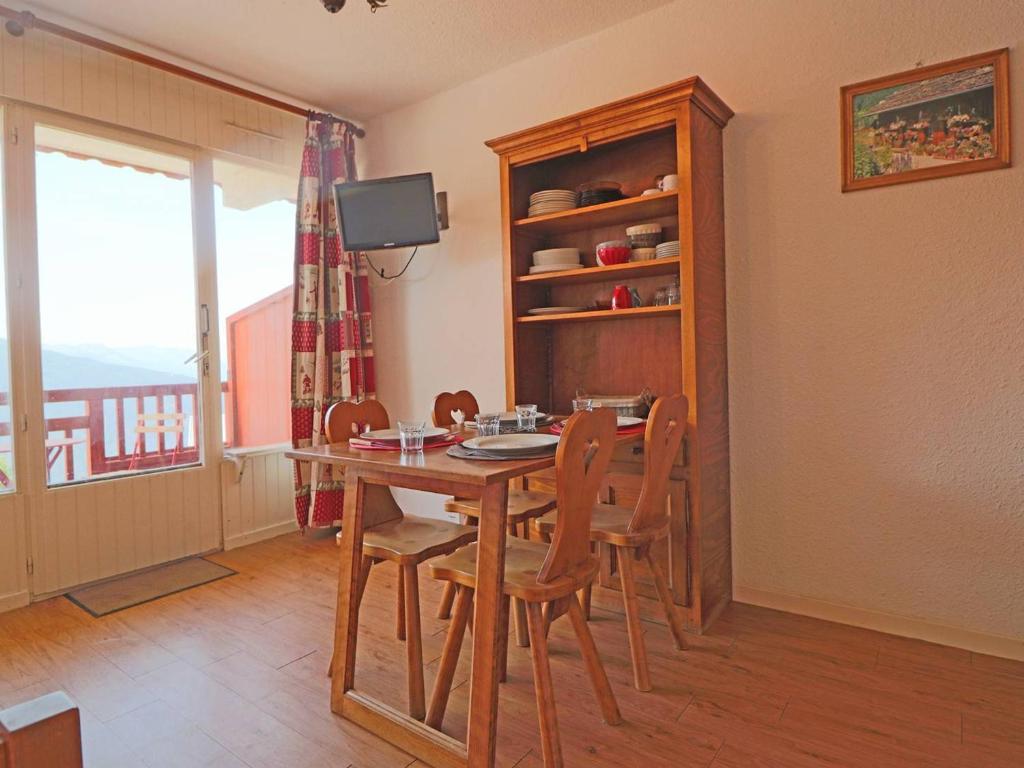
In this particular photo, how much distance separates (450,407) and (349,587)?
92 centimetres

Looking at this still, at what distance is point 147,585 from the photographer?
9.27 feet

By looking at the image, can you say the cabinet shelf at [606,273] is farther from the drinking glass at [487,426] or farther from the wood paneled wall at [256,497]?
the wood paneled wall at [256,497]

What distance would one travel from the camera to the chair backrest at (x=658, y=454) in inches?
70.9

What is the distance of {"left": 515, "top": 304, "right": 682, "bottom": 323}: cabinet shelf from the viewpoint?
2.38 meters

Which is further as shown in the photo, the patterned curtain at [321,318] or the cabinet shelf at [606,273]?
the patterned curtain at [321,318]

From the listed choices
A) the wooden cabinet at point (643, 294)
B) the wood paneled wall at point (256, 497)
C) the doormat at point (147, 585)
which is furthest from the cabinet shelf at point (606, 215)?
the doormat at point (147, 585)

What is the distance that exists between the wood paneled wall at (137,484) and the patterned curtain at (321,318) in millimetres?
237

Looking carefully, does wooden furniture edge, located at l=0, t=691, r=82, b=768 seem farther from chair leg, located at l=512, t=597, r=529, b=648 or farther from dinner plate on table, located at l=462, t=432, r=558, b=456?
chair leg, located at l=512, t=597, r=529, b=648

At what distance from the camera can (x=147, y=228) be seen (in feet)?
10.2

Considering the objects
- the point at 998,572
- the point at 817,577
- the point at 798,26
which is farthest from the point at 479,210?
the point at 998,572

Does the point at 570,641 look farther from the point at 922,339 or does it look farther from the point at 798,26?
the point at 798,26

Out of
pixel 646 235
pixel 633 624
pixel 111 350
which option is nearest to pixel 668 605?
pixel 633 624

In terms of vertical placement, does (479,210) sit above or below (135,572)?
above

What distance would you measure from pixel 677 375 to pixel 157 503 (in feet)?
8.68
